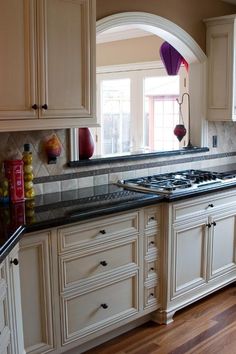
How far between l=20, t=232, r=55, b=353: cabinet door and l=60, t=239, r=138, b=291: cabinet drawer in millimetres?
111

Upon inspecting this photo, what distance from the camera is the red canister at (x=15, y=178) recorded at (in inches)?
106

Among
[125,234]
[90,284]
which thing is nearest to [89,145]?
[125,234]

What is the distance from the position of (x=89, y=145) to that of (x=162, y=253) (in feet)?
2.98

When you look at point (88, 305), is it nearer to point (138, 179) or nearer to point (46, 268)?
point (46, 268)

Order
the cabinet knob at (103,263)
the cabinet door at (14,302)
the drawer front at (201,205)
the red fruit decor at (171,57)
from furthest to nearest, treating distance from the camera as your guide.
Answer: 1. the red fruit decor at (171,57)
2. the drawer front at (201,205)
3. the cabinet knob at (103,263)
4. the cabinet door at (14,302)

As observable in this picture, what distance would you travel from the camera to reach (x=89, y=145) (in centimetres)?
327

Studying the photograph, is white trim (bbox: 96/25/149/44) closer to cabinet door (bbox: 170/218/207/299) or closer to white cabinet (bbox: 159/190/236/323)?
white cabinet (bbox: 159/190/236/323)

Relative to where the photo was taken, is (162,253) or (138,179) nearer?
(162,253)

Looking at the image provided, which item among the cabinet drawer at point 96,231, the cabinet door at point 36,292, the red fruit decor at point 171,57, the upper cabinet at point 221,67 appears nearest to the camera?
the cabinet door at point 36,292

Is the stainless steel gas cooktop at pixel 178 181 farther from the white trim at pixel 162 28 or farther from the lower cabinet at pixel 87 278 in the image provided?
the white trim at pixel 162 28

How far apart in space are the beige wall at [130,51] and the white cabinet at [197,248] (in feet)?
9.47

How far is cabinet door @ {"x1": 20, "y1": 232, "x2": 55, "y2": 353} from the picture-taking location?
2322 millimetres

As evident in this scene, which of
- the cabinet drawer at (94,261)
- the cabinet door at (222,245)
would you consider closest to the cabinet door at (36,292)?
the cabinet drawer at (94,261)

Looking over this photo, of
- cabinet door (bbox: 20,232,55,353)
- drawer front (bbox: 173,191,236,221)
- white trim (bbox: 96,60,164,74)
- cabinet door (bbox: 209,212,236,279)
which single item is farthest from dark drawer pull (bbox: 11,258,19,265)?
white trim (bbox: 96,60,164,74)
